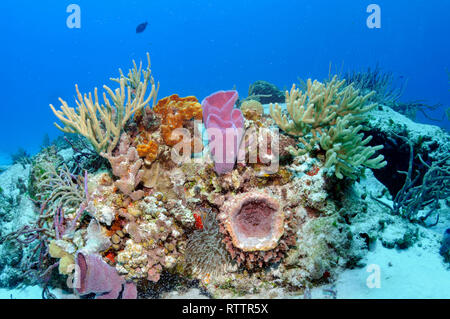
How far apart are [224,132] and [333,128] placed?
140 centimetres

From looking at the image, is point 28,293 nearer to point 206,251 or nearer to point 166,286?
point 166,286

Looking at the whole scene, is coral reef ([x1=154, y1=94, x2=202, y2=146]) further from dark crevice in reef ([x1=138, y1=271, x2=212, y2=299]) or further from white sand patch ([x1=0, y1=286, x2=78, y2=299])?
white sand patch ([x1=0, y1=286, x2=78, y2=299])

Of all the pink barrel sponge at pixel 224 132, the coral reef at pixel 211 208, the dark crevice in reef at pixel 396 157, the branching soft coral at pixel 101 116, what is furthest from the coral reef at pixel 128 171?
the dark crevice in reef at pixel 396 157

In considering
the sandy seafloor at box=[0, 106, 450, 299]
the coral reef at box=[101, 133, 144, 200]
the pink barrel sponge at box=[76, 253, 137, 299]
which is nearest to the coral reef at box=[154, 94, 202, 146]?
the coral reef at box=[101, 133, 144, 200]

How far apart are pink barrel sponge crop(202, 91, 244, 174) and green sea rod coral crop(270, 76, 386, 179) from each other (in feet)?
1.85

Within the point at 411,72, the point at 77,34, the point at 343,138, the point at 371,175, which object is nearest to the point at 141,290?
the point at 343,138

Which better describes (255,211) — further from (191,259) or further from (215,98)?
(215,98)

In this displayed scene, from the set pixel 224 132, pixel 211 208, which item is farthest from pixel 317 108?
pixel 211 208

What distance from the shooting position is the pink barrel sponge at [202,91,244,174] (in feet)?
9.55

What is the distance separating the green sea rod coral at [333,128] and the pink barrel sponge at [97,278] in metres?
2.51

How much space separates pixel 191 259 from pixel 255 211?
980 mm

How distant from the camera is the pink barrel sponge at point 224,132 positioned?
2.91 m

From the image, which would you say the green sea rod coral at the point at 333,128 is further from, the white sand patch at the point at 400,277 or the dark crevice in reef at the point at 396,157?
the dark crevice in reef at the point at 396,157

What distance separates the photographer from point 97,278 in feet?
7.66
